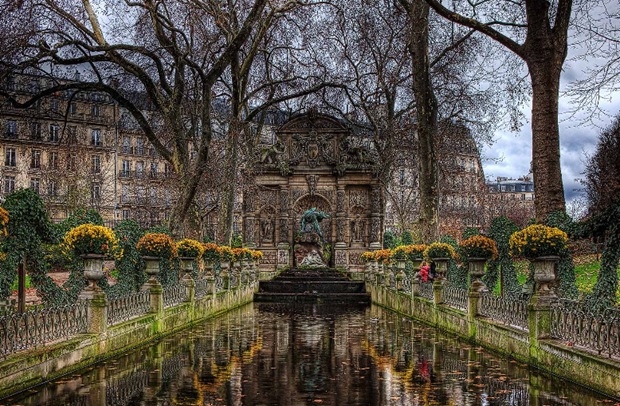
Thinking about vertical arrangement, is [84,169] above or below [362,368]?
above

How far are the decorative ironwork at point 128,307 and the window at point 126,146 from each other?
5771 cm

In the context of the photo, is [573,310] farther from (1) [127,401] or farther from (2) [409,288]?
(2) [409,288]

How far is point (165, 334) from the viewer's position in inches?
629

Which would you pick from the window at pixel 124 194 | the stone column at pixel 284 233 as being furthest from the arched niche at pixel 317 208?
the window at pixel 124 194

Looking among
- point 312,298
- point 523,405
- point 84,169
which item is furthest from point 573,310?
point 84,169

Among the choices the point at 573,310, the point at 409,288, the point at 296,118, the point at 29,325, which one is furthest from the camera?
the point at 296,118

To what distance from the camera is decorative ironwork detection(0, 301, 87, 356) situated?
29.6ft

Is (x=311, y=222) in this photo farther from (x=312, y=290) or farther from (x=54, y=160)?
(x=54, y=160)

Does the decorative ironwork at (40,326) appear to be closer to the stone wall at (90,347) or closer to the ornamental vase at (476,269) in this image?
the stone wall at (90,347)

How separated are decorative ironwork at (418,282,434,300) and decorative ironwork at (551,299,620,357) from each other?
7.62 meters

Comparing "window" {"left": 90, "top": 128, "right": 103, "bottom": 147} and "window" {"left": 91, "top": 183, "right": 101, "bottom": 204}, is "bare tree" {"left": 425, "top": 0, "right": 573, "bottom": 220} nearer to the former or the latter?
"window" {"left": 91, "top": 183, "right": 101, "bottom": 204}

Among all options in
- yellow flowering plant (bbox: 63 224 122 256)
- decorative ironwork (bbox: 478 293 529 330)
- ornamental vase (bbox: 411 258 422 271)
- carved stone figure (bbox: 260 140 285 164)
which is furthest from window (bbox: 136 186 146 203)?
decorative ironwork (bbox: 478 293 529 330)

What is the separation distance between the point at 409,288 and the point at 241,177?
17697mm

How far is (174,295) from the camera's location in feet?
58.5
